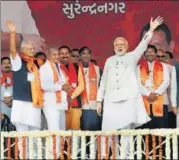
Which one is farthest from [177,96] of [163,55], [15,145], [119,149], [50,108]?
[15,145]

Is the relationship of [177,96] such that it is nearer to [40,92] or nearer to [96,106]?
[96,106]

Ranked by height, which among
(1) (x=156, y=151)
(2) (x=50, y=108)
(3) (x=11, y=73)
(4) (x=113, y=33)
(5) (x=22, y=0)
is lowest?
(1) (x=156, y=151)

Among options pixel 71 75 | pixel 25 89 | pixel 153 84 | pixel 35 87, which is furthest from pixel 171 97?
pixel 25 89

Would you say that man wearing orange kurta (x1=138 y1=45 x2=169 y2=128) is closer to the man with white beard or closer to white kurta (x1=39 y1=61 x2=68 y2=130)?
the man with white beard

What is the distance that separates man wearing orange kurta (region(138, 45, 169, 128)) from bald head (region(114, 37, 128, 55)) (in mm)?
233

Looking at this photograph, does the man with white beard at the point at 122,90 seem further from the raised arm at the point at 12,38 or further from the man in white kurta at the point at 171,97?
the raised arm at the point at 12,38

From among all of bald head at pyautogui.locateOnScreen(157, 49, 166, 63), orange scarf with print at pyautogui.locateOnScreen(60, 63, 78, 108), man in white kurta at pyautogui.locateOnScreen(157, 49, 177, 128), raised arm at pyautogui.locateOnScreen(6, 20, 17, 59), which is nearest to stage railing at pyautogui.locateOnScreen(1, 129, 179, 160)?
man in white kurta at pyautogui.locateOnScreen(157, 49, 177, 128)

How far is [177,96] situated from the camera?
588 cm

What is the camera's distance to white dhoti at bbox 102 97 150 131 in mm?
5840

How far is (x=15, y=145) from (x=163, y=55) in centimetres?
181

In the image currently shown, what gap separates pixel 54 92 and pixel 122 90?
28.6 inches

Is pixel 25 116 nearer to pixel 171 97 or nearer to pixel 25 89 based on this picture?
pixel 25 89

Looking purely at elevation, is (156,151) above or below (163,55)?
below

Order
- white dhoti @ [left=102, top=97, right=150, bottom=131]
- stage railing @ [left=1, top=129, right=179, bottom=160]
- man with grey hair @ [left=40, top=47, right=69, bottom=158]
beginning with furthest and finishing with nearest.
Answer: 1. man with grey hair @ [left=40, top=47, right=69, bottom=158]
2. white dhoti @ [left=102, top=97, right=150, bottom=131]
3. stage railing @ [left=1, top=129, right=179, bottom=160]
